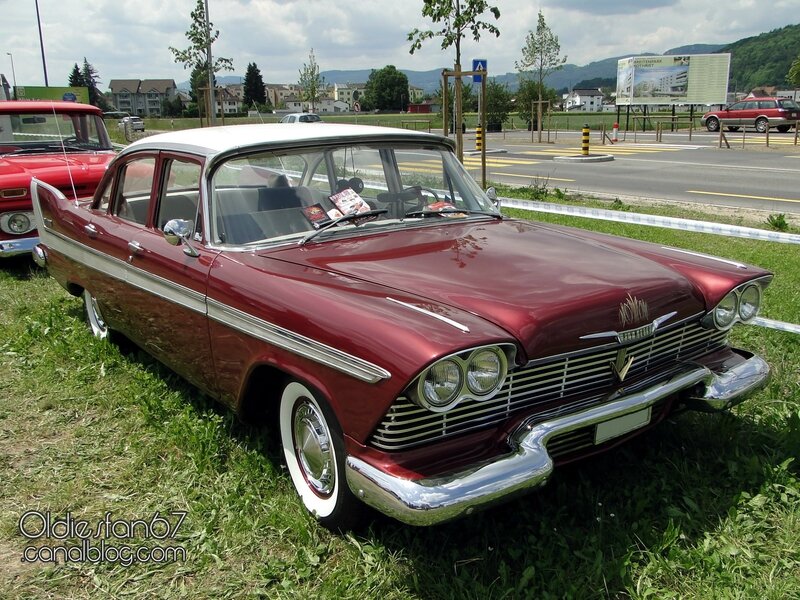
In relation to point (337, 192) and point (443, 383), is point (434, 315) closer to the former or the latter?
point (443, 383)

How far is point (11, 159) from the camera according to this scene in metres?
7.70

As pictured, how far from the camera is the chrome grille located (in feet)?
8.01

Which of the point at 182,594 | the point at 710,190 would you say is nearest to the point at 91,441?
the point at 182,594

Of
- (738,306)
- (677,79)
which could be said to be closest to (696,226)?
(738,306)

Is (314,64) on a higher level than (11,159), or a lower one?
higher

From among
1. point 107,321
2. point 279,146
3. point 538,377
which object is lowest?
point 107,321

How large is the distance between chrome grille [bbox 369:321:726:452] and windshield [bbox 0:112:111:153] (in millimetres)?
7336

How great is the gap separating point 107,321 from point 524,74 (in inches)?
1444

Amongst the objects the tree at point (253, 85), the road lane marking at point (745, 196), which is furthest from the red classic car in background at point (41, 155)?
the tree at point (253, 85)

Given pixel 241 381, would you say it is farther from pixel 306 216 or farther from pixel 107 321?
pixel 107 321

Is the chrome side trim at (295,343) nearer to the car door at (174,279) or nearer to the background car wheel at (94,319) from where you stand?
the car door at (174,279)

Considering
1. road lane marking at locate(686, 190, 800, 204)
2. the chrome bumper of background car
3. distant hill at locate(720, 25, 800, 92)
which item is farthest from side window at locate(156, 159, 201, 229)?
distant hill at locate(720, 25, 800, 92)

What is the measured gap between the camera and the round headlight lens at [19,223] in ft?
23.1

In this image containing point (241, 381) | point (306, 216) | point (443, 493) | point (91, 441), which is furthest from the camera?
point (91, 441)
